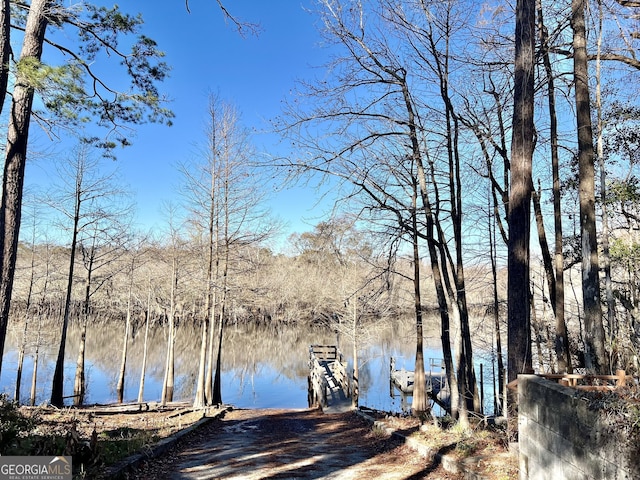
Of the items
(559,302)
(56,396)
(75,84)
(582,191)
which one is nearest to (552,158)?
(582,191)

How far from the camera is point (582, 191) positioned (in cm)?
735

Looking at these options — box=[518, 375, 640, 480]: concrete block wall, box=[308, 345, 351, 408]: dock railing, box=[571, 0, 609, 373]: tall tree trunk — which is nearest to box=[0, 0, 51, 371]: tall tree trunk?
box=[518, 375, 640, 480]: concrete block wall

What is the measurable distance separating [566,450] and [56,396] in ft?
54.7

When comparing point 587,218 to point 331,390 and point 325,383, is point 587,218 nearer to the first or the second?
point 325,383

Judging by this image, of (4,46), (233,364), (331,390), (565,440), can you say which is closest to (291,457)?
(565,440)

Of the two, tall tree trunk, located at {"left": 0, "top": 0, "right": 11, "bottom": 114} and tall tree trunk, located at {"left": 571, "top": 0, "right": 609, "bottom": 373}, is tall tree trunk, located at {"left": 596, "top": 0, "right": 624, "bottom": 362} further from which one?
tall tree trunk, located at {"left": 0, "top": 0, "right": 11, "bottom": 114}

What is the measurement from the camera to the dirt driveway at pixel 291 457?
533 cm

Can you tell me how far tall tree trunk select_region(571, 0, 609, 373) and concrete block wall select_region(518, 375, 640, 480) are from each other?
3.99 m

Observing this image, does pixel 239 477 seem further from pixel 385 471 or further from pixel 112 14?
pixel 112 14

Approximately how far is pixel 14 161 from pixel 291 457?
19.9 feet

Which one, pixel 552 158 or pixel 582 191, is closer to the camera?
pixel 582 191

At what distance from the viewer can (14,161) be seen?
20.4 feet

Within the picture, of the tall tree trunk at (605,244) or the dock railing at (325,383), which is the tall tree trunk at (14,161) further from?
the dock railing at (325,383)

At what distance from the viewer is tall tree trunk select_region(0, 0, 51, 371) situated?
610cm
